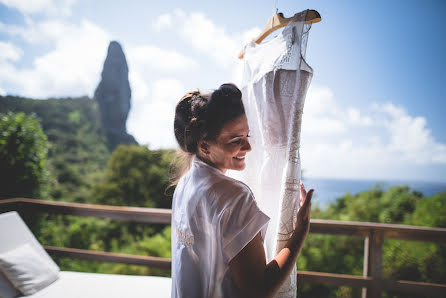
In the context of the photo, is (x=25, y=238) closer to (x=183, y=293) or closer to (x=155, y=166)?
(x=183, y=293)

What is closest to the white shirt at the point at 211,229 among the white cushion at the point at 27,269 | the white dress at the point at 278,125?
the white dress at the point at 278,125

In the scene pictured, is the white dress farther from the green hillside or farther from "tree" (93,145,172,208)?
the green hillside

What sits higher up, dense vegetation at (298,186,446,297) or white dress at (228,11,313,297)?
white dress at (228,11,313,297)

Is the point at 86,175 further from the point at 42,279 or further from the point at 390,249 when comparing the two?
the point at 390,249

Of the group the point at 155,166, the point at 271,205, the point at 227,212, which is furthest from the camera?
the point at 155,166

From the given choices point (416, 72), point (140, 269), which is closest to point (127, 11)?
point (140, 269)

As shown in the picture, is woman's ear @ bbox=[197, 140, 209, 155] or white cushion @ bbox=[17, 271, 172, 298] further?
white cushion @ bbox=[17, 271, 172, 298]

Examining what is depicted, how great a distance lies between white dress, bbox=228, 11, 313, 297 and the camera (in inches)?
30.8

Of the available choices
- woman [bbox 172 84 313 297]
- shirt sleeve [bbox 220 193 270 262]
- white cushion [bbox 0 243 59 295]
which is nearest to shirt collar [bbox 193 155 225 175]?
woman [bbox 172 84 313 297]

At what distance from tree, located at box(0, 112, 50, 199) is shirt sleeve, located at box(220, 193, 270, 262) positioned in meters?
3.97

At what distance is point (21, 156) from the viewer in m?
3.22

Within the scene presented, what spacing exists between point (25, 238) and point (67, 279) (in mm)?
525

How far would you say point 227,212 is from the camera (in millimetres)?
585

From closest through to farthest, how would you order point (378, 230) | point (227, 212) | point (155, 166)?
point (227, 212) < point (378, 230) < point (155, 166)
